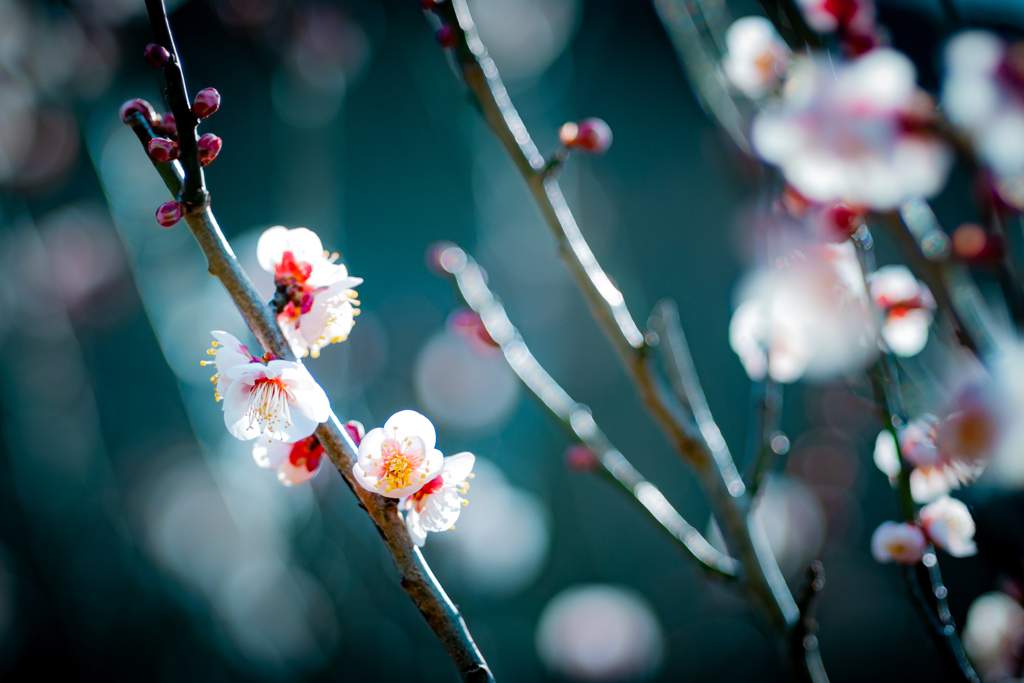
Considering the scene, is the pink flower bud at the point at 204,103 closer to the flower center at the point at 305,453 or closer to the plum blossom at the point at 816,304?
the flower center at the point at 305,453

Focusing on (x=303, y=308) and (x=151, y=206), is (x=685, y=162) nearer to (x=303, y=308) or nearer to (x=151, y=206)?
(x=151, y=206)

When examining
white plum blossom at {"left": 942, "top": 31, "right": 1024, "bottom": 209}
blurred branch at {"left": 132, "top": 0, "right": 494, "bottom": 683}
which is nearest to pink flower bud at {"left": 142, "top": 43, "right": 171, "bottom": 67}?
blurred branch at {"left": 132, "top": 0, "right": 494, "bottom": 683}

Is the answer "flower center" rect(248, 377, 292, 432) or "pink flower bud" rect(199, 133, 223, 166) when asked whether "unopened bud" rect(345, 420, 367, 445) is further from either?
"pink flower bud" rect(199, 133, 223, 166)

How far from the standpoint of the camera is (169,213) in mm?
518

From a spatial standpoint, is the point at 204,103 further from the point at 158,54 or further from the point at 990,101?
the point at 990,101

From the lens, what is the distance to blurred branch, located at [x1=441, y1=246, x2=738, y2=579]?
0.73 m

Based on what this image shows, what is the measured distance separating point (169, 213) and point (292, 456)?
0.32 meters

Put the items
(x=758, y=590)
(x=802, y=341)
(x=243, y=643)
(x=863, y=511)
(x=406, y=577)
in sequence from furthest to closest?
(x=863, y=511) < (x=243, y=643) < (x=802, y=341) < (x=758, y=590) < (x=406, y=577)

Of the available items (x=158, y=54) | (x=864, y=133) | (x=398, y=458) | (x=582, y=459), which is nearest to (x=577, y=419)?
(x=582, y=459)

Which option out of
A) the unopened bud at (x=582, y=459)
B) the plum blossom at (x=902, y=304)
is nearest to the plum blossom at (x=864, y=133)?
the plum blossom at (x=902, y=304)

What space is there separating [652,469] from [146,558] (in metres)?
3.00

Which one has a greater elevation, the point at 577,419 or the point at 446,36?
the point at 446,36

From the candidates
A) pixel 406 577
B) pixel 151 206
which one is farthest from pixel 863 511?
pixel 151 206

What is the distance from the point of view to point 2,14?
2162 millimetres
